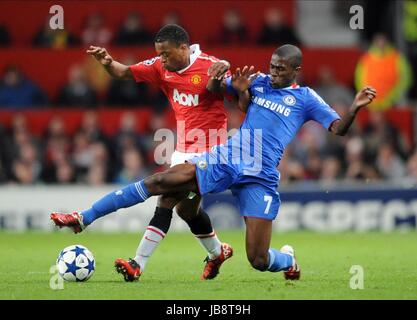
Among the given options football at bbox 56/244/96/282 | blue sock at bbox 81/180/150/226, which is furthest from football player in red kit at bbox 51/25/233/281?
blue sock at bbox 81/180/150/226

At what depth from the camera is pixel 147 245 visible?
10.3 meters

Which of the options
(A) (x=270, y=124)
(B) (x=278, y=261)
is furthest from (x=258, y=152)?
(B) (x=278, y=261)

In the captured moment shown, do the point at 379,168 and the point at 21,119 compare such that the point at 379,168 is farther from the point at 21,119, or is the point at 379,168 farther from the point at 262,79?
the point at 262,79

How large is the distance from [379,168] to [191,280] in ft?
31.1

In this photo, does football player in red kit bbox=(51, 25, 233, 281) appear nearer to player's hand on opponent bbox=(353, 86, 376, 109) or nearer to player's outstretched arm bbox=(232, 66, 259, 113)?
player's outstretched arm bbox=(232, 66, 259, 113)

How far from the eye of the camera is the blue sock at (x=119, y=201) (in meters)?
9.73

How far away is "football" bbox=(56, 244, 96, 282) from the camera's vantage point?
33.3ft

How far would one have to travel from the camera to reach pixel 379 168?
1936cm

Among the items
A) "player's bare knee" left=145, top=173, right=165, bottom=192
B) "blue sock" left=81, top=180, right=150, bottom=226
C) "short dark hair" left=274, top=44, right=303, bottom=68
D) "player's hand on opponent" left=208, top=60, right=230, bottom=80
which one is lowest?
"blue sock" left=81, top=180, right=150, bottom=226

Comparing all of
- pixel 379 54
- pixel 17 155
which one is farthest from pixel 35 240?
pixel 379 54

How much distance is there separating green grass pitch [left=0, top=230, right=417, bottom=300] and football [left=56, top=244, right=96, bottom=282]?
148mm

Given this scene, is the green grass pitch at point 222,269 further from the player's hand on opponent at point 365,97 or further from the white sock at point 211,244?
the player's hand on opponent at point 365,97

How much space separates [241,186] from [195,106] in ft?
3.39

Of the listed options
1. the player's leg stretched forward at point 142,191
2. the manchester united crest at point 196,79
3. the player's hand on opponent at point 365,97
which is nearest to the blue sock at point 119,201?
the player's leg stretched forward at point 142,191
